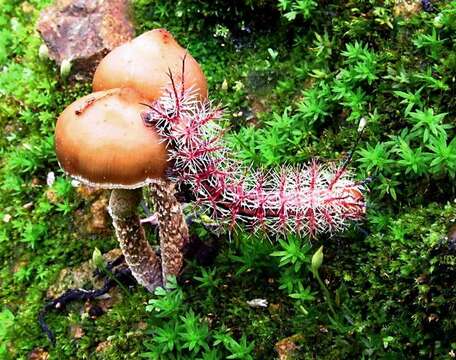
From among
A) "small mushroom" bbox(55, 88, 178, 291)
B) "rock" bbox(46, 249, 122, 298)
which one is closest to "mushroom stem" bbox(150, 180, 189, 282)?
"small mushroom" bbox(55, 88, 178, 291)

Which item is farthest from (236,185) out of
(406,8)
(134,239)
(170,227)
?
(406,8)

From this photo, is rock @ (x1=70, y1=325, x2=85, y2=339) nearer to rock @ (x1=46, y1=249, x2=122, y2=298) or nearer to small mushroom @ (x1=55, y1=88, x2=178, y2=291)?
rock @ (x1=46, y1=249, x2=122, y2=298)

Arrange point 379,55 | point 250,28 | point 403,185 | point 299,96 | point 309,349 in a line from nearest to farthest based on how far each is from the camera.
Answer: point 309,349
point 403,185
point 379,55
point 299,96
point 250,28

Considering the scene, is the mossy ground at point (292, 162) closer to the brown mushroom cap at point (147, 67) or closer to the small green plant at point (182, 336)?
the small green plant at point (182, 336)

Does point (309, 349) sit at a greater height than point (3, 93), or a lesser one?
lesser

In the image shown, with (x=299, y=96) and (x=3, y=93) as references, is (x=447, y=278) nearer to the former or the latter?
(x=299, y=96)

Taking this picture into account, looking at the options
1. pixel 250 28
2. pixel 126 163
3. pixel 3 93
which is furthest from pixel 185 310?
pixel 3 93
